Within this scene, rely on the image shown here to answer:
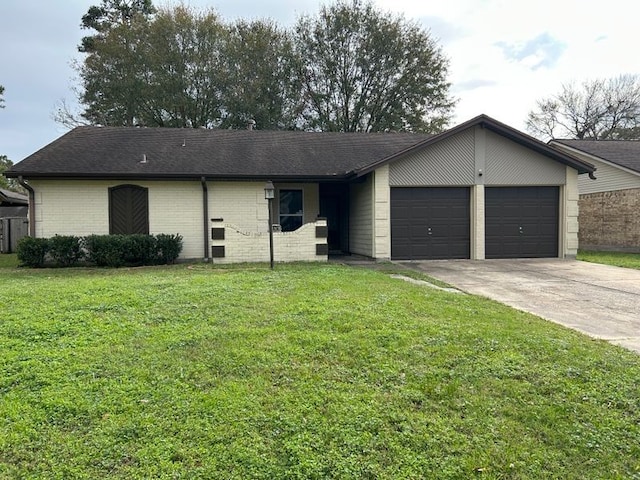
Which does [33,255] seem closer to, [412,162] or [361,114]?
[412,162]

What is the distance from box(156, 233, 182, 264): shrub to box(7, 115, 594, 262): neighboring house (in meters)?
0.82

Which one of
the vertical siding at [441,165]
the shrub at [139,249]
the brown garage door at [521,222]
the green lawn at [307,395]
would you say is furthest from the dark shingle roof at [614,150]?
the shrub at [139,249]

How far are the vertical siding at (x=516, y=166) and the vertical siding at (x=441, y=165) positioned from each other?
22.6 inches

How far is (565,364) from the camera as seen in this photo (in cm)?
388

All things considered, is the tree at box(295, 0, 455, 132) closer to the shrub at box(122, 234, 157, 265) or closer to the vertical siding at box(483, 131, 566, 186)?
the vertical siding at box(483, 131, 566, 186)

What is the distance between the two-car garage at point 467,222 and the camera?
42.4 ft

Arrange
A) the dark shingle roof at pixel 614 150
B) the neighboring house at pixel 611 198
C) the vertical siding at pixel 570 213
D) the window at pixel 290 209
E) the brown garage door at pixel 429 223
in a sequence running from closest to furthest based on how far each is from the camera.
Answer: the brown garage door at pixel 429 223 → the vertical siding at pixel 570 213 → the window at pixel 290 209 → the neighboring house at pixel 611 198 → the dark shingle roof at pixel 614 150

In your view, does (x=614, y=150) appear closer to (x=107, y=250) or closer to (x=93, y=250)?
(x=107, y=250)

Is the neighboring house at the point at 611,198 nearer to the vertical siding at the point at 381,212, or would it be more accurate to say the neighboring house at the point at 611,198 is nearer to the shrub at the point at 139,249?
the vertical siding at the point at 381,212

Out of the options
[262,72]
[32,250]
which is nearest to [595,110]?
[262,72]

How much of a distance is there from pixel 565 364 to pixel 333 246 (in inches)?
→ 480

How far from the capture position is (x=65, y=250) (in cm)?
1129

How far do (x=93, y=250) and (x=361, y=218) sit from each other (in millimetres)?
7778

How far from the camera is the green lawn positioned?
8.55 feet
